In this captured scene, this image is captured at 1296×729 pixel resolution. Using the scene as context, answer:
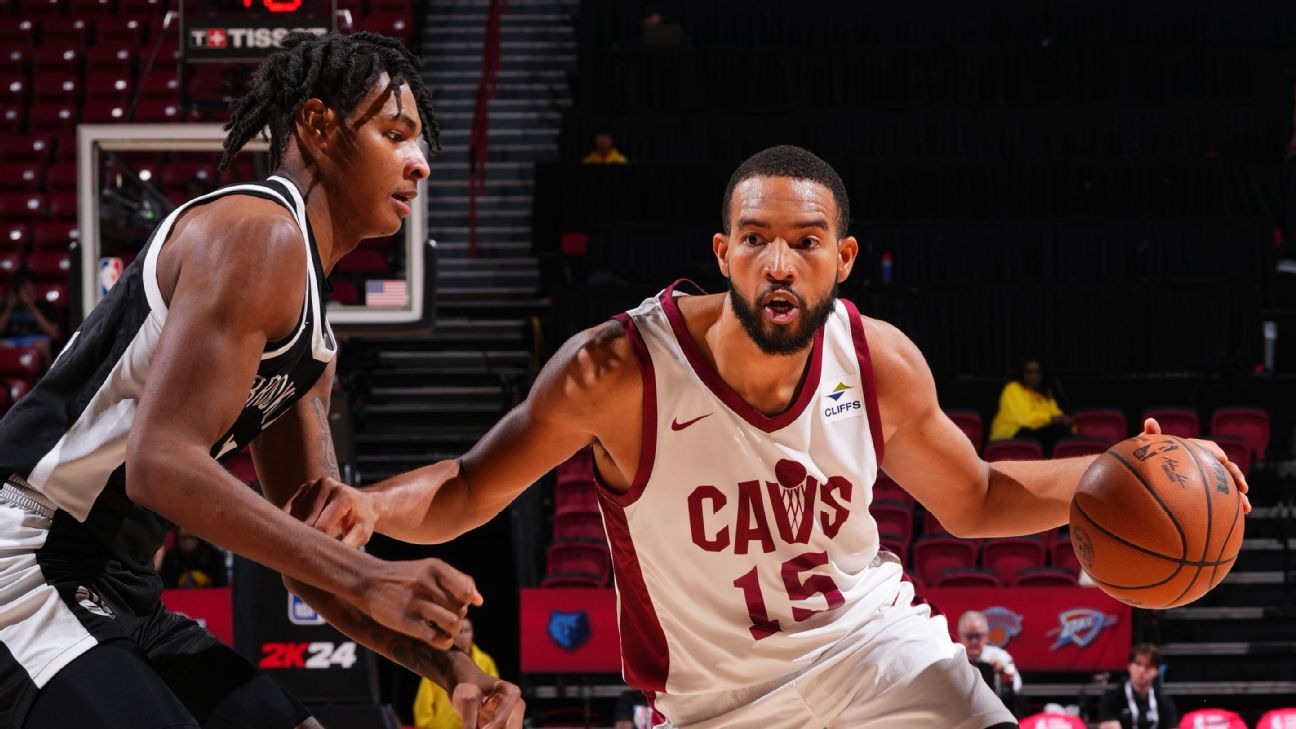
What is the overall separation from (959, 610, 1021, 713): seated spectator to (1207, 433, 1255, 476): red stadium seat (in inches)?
137

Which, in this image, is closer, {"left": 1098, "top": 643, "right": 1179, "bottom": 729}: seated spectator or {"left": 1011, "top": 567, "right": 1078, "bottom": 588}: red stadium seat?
{"left": 1098, "top": 643, "right": 1179, "bottom": 729}: seated spectator

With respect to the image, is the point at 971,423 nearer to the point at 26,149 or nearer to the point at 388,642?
the point at 388,642

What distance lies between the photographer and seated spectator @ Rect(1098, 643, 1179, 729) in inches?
348

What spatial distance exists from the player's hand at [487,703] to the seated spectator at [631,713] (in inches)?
244

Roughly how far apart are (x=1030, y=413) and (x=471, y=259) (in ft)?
18.4

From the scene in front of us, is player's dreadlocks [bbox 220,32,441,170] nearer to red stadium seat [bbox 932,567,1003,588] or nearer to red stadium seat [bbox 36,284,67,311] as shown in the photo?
red stadium seat [bbox 932,567,1003,588]

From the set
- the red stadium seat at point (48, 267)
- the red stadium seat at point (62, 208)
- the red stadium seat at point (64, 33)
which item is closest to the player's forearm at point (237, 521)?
the red stadium seat at point (48, 267)

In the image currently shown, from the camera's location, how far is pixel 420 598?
2.13m

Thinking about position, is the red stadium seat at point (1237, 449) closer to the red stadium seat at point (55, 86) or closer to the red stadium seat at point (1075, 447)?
the red stadium seat at point (1075, 447)

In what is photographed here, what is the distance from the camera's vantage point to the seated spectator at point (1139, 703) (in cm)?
885

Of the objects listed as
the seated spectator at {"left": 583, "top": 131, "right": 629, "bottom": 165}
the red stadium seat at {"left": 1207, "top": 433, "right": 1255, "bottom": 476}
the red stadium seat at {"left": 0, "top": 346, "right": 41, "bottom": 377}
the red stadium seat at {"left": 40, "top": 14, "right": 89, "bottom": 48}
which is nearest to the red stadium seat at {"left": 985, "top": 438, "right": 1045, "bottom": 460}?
the red stadium seat at {"left": 1207, "top": 433, "right": 1255, "bottom": 476}

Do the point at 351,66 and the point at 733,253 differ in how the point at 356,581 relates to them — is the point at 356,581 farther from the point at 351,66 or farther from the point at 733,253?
the point at 733,253

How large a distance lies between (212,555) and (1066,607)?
5.71 meters

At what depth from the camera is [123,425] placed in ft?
8.05
